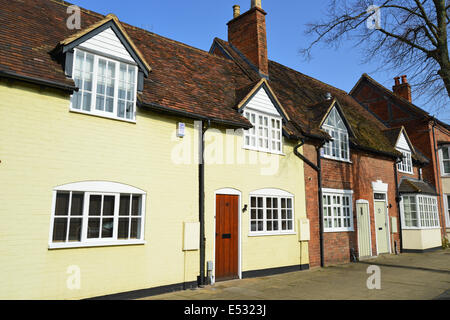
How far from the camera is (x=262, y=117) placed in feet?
40.2

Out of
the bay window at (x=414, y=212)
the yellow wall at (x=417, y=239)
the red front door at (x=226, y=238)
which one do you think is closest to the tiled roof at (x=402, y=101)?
the bay window at (x=414, y=212)

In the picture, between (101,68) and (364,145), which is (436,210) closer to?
(364,145)

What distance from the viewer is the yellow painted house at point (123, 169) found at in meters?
7.06

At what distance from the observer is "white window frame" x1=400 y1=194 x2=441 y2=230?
18.6m

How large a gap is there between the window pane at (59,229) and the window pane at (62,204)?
0.16 m

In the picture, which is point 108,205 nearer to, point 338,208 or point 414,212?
point 338,208

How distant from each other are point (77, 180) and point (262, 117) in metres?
6.96

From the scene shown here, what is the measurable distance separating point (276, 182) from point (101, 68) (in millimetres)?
7039

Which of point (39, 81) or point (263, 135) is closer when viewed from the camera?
point (39, 81)

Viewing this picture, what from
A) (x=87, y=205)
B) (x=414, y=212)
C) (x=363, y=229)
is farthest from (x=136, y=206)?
(x=414, y=212)

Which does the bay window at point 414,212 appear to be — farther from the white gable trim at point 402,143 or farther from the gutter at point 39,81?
the gutter at point 39,81

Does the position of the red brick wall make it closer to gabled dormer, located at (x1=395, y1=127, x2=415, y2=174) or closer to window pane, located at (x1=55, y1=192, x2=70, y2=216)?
gabled dormer, located at (x1=395, y1=127, x2=415, y2=174)

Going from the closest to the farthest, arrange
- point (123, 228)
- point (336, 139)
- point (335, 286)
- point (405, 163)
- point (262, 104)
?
point (123, 228) < point (335, 286) < point (262, 104) < point (336, 139) < point (405, 163)
